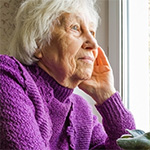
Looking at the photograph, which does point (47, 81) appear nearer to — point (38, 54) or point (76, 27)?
point (38, 54)

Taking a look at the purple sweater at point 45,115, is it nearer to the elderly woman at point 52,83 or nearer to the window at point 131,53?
the elderly woman at point 52,83

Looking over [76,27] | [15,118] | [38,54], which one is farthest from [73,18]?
[15,118]

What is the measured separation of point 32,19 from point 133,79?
0.64m

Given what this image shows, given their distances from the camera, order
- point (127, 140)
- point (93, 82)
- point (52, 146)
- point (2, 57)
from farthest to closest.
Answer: point (93, 82) → point (52, 146) → point (2, 57) → point (127, 140)

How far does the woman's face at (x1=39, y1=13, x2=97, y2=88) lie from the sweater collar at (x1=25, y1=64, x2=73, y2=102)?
1 cm

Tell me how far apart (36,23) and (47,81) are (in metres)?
0.21

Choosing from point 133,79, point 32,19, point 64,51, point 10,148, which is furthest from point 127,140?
point 133,79

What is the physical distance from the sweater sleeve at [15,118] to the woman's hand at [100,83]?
0.32 metres

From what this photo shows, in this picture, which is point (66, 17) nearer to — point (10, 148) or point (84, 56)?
point (84, 56)

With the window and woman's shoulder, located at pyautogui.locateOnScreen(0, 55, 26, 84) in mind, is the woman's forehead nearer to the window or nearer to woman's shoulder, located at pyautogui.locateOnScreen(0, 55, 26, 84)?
woman's shoulder, located at pyautogui.locateOnScreen(0, 55, 26, 84)

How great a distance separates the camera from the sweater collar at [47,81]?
0.89 meters

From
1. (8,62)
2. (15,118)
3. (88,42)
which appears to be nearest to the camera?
(15,118)

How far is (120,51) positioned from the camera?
128cm

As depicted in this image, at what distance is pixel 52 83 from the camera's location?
0.90 m
